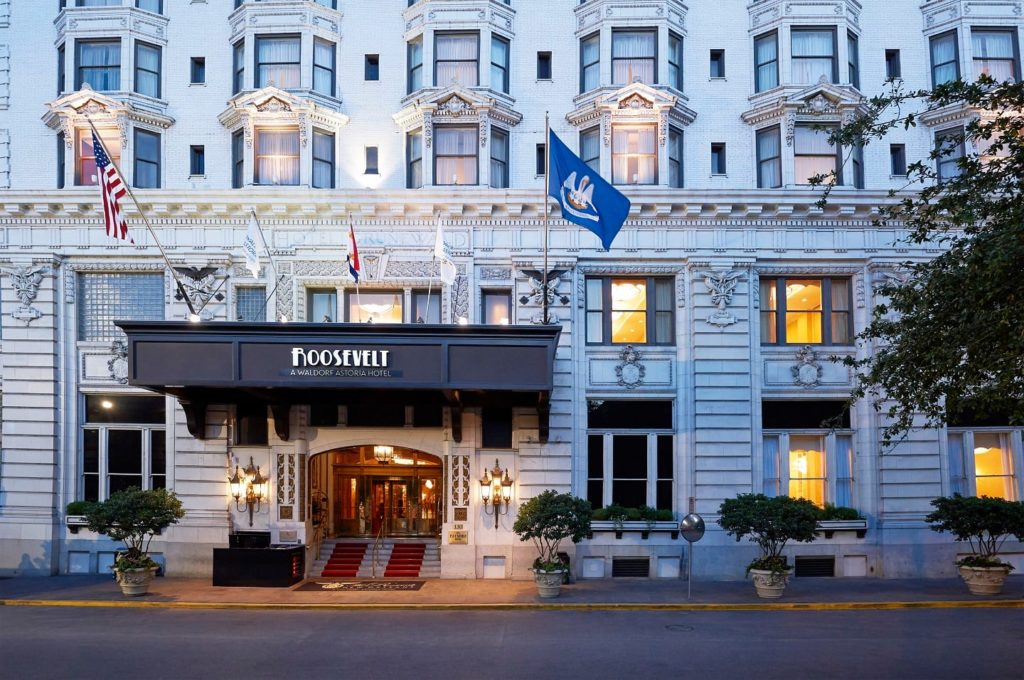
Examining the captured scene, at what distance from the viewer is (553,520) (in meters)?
19.4

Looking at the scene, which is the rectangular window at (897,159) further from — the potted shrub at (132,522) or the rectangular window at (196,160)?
the potted shrub at (132,522)

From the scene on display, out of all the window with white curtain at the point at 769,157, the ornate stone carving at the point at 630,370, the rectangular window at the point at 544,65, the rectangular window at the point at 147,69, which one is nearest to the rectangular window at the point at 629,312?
the ornate stone carving at the point at 630,370

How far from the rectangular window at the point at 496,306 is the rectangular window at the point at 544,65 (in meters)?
6.73

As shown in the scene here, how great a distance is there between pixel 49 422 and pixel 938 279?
22583 mm

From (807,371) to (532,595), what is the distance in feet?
33.1

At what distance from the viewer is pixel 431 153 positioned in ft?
76.2

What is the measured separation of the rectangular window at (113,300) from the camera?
23312 millimetres

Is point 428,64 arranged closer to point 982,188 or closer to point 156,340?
point 156,340

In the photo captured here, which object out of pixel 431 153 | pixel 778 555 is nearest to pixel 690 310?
pixel 778 555

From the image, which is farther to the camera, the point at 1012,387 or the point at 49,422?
the point at 49,422

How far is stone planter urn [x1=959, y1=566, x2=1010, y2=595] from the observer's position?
19.1 meters

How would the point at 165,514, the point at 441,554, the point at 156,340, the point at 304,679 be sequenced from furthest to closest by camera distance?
the point at 441,554
the point at 165,514
the point at 156,340
the point at 304,679

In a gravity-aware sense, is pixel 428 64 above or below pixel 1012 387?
above

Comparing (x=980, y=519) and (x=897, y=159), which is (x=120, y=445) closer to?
(x=980, y=519)
